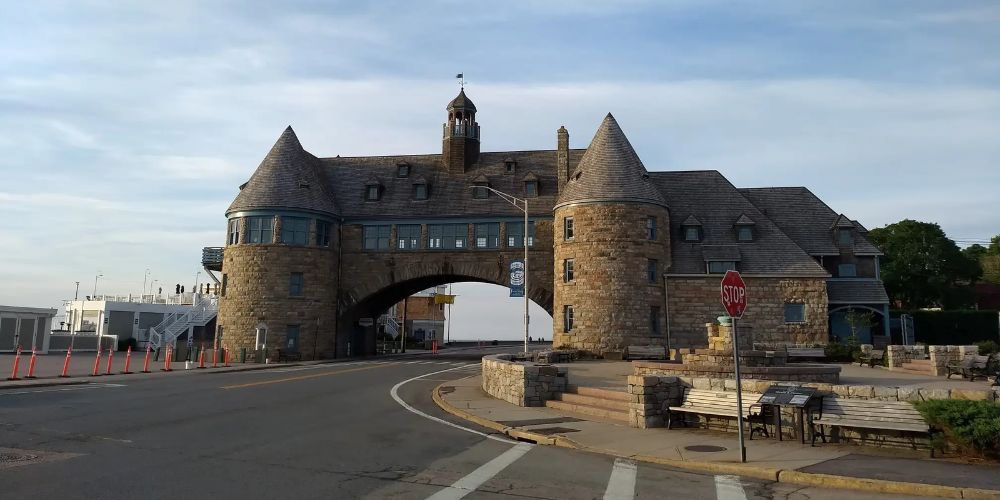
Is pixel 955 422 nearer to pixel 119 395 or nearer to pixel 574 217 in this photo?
pixel 119 395

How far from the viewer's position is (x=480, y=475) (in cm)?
852

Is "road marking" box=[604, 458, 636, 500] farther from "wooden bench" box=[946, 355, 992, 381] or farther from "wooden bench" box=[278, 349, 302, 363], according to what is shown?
"wooden bench" box=[278, 349, 302, 363]

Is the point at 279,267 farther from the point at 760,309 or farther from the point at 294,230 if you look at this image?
the point at 760,309

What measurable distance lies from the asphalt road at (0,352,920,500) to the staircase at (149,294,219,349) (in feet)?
125

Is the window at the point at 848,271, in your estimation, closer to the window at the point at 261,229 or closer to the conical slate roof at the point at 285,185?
the conical slate roof at the point at 285,185

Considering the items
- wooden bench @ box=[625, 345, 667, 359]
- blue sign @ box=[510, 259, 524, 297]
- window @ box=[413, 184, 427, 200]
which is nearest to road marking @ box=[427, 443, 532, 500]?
blue sign @ box=[510, 259, 524, 297]

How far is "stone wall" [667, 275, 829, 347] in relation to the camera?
37.0m

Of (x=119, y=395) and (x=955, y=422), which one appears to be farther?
(x=119, y=395)

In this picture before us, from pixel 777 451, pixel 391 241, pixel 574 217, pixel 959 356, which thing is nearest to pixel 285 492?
pixel 777 451

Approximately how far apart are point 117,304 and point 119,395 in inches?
1757

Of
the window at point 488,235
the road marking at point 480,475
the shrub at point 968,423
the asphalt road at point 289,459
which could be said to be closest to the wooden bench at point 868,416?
the shrub at point 968,423

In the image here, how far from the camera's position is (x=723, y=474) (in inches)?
353

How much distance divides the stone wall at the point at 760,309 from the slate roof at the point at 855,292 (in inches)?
86.1

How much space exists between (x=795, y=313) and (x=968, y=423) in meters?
30.0
